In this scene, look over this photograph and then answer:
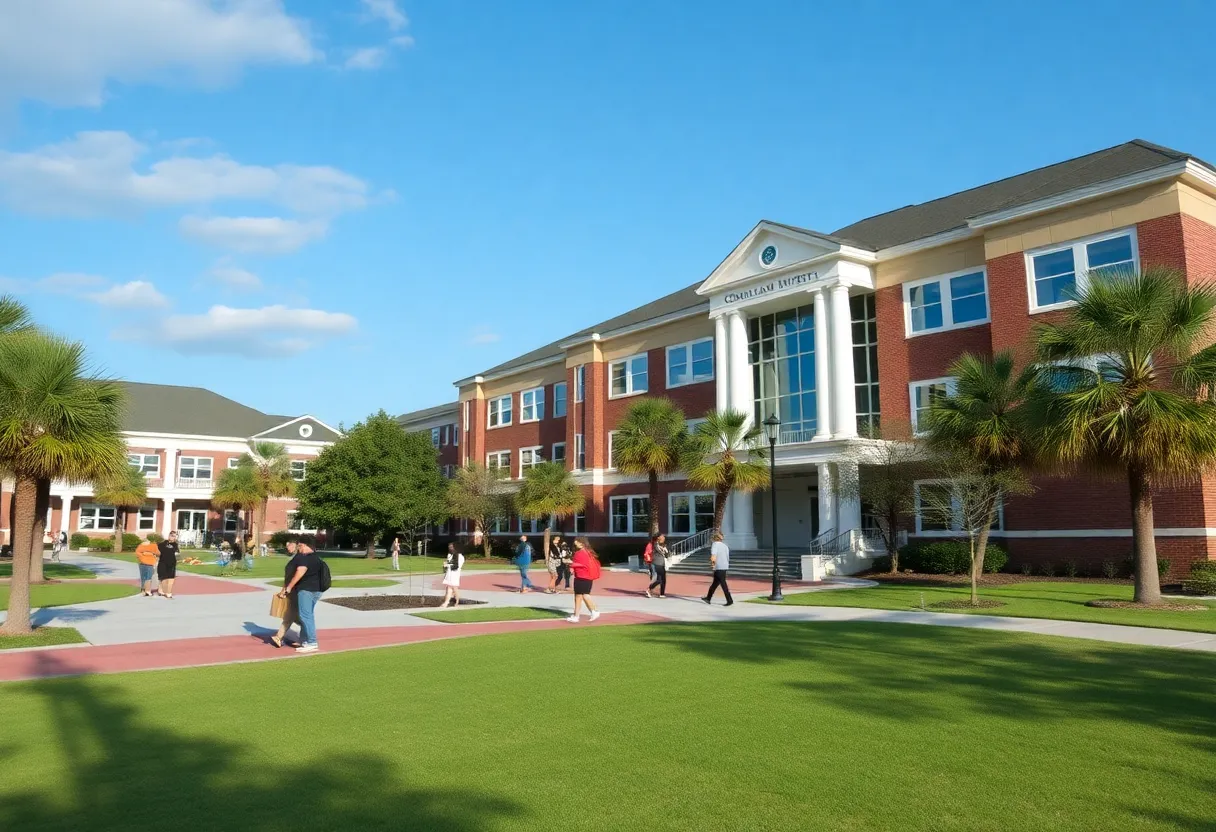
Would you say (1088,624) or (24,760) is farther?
(1088,624)

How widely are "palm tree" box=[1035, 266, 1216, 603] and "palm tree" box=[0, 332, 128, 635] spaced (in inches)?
726

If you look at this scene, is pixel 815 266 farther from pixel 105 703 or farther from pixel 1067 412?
pixel 105 703

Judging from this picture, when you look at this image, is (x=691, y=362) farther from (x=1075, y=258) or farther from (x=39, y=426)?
(x=39, y=426)

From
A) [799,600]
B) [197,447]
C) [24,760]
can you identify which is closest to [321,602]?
[799,600]

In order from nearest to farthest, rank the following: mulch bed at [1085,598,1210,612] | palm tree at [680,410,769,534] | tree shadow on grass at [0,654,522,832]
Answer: tree shadow on grass at [0,654,522,832] → mulch bed at [1085,598,1210,612] → palm tree at [680,410,769,534]

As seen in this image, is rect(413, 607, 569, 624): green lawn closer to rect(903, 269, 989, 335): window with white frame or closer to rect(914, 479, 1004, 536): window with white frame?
rect(914, 479, 1004, 536): window with white frame

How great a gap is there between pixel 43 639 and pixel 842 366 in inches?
1007

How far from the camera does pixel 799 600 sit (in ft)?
75.9

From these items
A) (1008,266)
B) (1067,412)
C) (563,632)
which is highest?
(1008,266)

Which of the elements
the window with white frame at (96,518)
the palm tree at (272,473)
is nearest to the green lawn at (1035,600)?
the palm tree at (272,473)

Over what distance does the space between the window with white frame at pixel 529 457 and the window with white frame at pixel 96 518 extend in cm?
3464

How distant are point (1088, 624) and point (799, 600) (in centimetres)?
760

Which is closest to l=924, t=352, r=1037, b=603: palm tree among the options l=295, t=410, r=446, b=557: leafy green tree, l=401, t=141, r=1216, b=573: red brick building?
l=401, t=141, r=1216, b=573: red brick building

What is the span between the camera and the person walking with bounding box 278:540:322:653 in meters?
14.3
